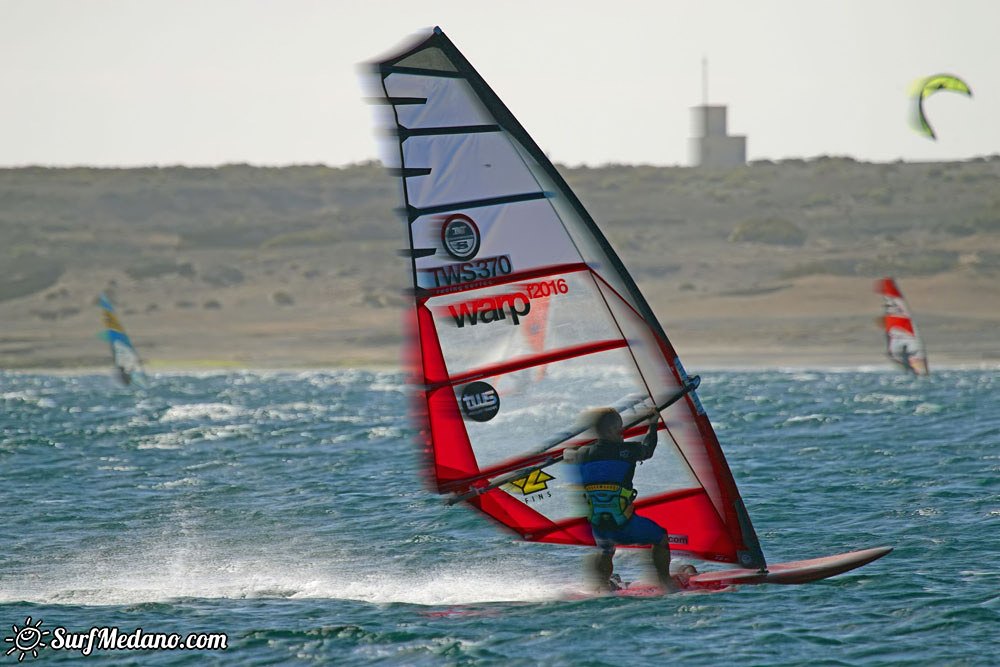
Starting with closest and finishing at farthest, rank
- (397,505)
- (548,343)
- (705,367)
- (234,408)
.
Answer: (548,343) → (397,505) → (234,408) → (705,367)

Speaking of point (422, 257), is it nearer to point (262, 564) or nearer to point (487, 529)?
point (262, 564)

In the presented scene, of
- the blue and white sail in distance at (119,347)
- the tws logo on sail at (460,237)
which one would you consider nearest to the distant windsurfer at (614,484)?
the tws logo on sail at (460,237)

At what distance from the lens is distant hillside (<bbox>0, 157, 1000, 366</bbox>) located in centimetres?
4341

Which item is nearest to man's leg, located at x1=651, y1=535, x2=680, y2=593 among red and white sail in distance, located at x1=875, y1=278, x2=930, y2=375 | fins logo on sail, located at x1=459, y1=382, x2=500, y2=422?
fins logo on sail, located at x1=459, y1=382, x2=500, y2=422

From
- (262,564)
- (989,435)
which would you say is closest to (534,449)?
(262,564)

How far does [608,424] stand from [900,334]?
20377 mm

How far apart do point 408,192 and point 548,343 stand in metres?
1.32

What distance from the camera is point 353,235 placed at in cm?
5425

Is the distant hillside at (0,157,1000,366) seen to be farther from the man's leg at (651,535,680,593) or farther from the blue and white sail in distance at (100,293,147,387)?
the man's leg at (651,535,680,593)

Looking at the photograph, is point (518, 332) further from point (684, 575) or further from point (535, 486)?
point (684, 575)

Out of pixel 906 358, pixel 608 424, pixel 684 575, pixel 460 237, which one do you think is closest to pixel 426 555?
pixel 684 575

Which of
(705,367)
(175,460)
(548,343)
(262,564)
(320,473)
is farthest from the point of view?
(705,367)

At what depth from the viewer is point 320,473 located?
15086 millimetres

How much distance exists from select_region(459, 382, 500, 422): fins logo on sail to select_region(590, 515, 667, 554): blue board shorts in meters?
1.05
